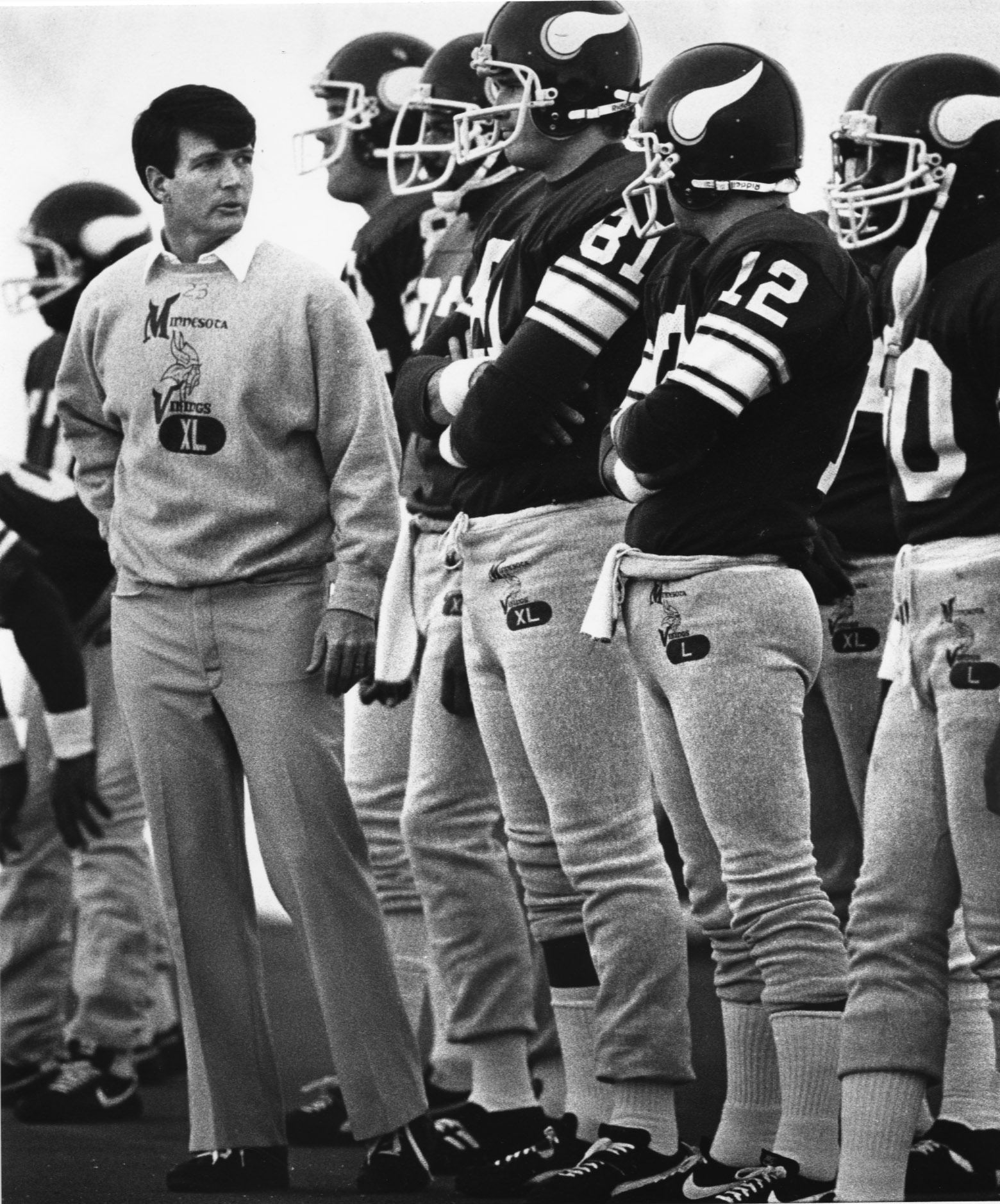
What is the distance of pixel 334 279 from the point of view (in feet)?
11.1

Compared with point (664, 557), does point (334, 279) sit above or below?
above

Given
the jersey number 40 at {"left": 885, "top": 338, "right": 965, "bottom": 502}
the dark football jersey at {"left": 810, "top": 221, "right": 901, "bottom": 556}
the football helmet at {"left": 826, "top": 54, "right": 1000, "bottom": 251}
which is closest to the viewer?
the jersey number 40 at {"left": 885, "top": 338, "right": 965, "bottom": 502}

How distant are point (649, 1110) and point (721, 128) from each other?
1.38 metres

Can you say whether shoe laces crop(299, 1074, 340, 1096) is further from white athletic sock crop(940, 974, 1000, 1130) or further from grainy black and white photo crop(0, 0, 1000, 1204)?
white athletic sock crop(940, 974, 1000, 1130)

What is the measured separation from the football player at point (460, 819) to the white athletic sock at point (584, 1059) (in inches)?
5.1

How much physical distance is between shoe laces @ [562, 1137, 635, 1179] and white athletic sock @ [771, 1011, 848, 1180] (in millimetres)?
263

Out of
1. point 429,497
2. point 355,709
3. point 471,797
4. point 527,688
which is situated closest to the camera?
point 527,688

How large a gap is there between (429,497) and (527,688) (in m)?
0.67

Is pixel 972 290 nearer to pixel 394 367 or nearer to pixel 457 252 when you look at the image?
pixel 457 252

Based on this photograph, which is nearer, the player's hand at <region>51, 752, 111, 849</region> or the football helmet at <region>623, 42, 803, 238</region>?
the football helmet at <region>623, 42, 803, 238</region>

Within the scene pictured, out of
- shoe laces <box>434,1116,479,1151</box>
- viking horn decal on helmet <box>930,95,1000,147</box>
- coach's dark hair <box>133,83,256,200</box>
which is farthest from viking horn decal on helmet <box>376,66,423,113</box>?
shoe laces <box>434,1116,479,1151</box>

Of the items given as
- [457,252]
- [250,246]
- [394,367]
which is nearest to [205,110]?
[250,246]

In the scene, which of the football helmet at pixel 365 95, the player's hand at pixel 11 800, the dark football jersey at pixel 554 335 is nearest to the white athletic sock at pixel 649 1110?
the dark football jersey at pixel 554 335

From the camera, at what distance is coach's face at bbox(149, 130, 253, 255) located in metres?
3.37
